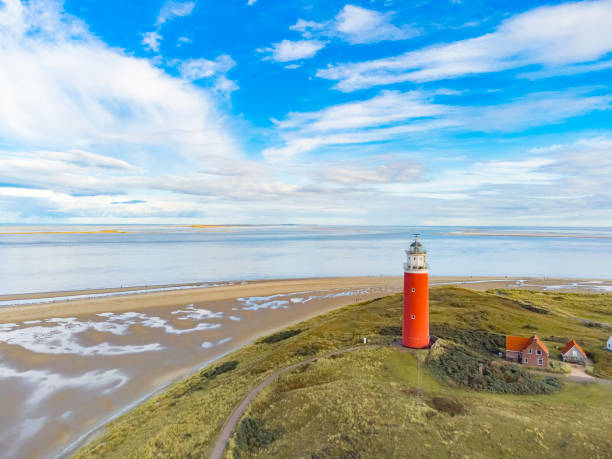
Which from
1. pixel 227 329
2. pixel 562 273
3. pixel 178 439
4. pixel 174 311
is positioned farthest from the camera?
pixel 562 273

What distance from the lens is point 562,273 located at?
3467 inches

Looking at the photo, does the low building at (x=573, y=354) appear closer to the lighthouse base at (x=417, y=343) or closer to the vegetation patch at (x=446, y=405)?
the lighthouse base at (x=417, y=343)

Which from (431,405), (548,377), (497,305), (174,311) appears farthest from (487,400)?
(174,311)

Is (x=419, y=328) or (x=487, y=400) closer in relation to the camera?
(x=487, y=400)

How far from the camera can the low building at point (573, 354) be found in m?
26.6

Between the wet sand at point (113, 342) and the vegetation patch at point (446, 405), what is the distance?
21783mm

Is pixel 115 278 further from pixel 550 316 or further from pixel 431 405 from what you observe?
pixel 550 316

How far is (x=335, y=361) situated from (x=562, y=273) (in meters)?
88.9

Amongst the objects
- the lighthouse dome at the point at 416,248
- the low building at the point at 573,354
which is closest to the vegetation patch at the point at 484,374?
the low building at the point at 573,354

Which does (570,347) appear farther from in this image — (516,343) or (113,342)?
(113,342)

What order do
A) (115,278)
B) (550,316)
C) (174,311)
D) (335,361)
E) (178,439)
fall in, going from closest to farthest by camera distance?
(178,439)
(335,361)
(550,316)
(174,311)
(115,278)

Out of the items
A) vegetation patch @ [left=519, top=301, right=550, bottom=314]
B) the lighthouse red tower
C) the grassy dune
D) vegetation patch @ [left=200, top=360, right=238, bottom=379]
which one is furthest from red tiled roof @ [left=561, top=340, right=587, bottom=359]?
vegetation patch @ [left=200, top=360, right=238, bottom=379]

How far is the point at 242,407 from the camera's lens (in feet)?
70.5

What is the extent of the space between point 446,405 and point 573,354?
15.3 meters
